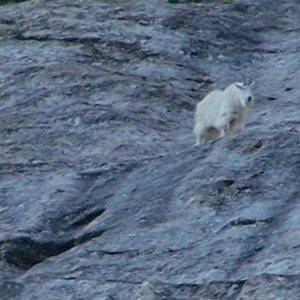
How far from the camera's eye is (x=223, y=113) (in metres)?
19.6

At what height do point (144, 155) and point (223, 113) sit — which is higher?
point (223, 113)

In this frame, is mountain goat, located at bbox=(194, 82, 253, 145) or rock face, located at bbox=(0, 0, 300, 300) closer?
rock face, located at bbox=(0, 0, 300, 300)

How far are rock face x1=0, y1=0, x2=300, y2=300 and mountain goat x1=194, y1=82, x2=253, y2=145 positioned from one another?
286mm

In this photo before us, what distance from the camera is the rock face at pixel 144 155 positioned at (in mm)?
16188

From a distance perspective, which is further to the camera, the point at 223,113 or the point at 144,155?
the point at 144,155

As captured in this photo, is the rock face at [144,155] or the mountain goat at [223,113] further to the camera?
the mountain goat at [223,113]

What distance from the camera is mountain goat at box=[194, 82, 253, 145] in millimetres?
19562

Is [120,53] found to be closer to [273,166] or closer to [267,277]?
[273,166]

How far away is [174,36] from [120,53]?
4.20 feet

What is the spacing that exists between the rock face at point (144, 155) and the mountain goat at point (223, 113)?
286mm

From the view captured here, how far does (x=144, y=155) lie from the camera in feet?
65.3

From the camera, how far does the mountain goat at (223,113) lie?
770 inches

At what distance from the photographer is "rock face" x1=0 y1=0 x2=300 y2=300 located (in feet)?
53.1

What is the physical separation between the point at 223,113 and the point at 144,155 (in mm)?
1181
